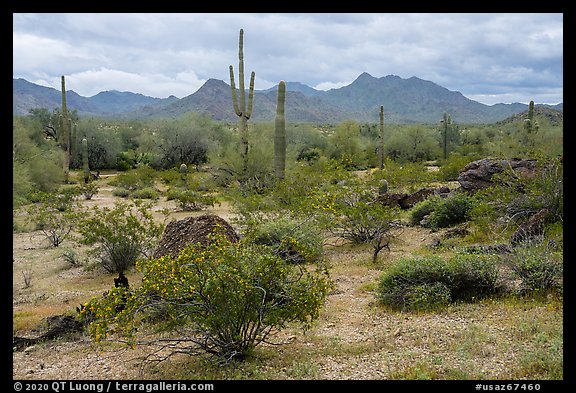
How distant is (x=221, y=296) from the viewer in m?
5.37

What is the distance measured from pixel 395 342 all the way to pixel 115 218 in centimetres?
798

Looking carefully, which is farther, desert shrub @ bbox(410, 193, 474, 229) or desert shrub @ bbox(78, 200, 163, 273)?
desert shrub @ bbox(410, 193, 474, 229)

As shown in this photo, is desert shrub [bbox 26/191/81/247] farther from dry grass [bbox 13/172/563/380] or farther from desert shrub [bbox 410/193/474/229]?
desert shrub [bbox 410/193/474/229]

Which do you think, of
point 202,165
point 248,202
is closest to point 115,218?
point 248,202

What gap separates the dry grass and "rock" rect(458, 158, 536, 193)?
8748 millimetres

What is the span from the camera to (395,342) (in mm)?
5836

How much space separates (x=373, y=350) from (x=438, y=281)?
2.50 meters

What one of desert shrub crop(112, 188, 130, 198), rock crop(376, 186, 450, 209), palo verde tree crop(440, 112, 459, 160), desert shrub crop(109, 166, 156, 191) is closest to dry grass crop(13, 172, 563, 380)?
rock crop(376, 186, 450, 209)

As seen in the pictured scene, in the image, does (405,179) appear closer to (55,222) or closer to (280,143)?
(280,143)

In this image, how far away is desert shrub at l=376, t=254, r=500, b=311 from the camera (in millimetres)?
7387

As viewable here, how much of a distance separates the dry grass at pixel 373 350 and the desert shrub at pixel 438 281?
0.28 meters

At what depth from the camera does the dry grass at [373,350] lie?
4.87m

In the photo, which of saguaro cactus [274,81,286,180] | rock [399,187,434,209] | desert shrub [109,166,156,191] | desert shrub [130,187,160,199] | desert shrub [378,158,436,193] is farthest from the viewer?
desert shrub [109,166,156,191]

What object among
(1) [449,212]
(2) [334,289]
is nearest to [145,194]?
(1) [449,212]
